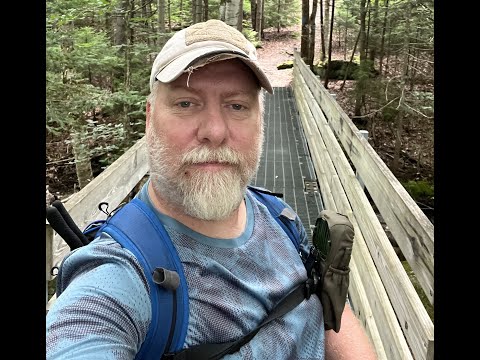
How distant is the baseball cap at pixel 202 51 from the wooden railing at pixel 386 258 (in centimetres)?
98

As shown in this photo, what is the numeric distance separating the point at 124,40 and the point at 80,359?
1101 centimetres

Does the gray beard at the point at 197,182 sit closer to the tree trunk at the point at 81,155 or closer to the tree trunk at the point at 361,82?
the tree trunk at the point at 81,155

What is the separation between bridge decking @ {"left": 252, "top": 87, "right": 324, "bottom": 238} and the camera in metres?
6.12

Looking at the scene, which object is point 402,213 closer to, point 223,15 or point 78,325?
point 78,325

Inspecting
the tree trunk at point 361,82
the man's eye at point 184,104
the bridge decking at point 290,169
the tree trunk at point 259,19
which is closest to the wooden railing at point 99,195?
the man's eye at point 184,104

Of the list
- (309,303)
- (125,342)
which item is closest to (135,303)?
(125,342)

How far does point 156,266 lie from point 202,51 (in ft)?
2.38

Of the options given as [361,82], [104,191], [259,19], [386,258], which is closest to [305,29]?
[361,82]

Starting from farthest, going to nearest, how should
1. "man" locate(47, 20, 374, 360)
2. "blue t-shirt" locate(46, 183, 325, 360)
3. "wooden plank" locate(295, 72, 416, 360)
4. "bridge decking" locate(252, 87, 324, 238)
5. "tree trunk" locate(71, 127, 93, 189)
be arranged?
"tree trunk" locate(71, 127, 93, 189), "bridge decking" locate(252, 87, 324, 238), "wooden plank" locate(295, 72, 416, 360), "man" locate(47, 20, 374, 360), "blue t-shirt" locate(46, 183, 325, 360)

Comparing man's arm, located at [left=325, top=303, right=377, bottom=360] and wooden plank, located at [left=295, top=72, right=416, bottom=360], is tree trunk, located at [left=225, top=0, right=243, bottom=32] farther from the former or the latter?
man's arm, located at [left=325, top=303, right=377, bottom=360]

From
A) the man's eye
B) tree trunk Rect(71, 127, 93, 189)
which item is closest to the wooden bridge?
the man's eye

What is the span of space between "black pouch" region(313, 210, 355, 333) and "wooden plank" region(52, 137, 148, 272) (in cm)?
141

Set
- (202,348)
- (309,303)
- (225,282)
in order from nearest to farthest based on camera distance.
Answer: (202,348) < (225,282) < (309,303)

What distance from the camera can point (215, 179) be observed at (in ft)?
5.05
